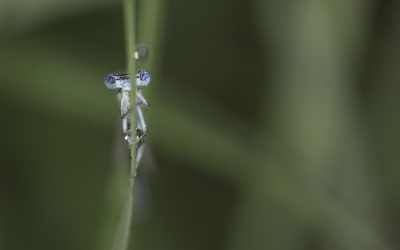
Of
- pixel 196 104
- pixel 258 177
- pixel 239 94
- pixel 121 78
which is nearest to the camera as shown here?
pixel 121 78

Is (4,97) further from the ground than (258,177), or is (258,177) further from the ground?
(4,97)

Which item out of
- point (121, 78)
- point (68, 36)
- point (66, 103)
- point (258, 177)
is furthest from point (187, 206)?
point (121, 78)

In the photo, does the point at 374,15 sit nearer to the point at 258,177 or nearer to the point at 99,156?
the point at 258,177

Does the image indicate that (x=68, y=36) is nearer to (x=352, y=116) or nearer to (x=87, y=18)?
(x=87, y=18)

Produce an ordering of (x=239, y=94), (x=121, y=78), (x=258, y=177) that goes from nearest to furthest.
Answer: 1. (x=121, y=78)
2. (x=258, y=177)
3. (x=239, y=94)

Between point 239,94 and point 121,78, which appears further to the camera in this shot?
point 239,94

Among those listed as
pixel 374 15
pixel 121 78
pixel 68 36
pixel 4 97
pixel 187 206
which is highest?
pixel 374 15
